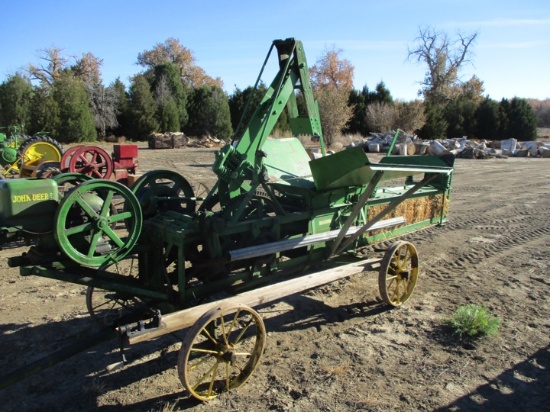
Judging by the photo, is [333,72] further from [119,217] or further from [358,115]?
[119,217]

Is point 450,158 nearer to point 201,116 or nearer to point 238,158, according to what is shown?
point 238,158

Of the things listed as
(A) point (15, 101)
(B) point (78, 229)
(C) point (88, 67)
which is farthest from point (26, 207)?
(C) point (88, 67)

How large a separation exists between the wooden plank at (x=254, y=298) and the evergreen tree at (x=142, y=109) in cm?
2939

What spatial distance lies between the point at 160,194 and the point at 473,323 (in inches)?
133

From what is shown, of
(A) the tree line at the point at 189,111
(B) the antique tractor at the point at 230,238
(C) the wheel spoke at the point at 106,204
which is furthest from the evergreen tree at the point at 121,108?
(C) the wheel spoke at the point at 106,204

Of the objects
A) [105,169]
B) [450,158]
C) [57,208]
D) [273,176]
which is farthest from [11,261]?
[105,169]

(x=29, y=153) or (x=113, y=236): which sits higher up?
(x=29, y=153)

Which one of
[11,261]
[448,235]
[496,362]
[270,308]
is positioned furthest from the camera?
[448,235]

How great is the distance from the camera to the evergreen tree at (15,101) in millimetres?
27734

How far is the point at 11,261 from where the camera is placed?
352 cm

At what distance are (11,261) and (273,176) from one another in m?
2.49

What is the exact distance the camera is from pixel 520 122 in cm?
3503

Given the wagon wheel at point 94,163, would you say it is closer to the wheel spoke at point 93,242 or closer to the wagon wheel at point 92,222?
the wagon wheel at point 92,222

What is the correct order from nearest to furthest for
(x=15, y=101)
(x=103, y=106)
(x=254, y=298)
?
(x=254, y=298) < (x=15, y=101) < (x=103, y=106)
